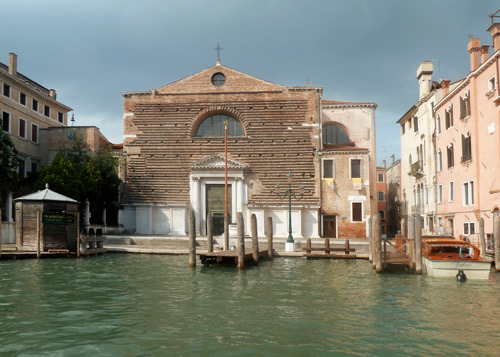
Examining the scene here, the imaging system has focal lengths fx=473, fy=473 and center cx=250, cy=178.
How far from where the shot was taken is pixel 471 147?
71.4 feet

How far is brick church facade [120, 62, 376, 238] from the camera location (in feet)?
94.2

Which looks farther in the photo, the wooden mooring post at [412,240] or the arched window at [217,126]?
the arched window at [217,126]

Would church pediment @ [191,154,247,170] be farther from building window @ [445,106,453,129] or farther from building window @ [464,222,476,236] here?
building window @ [464,222,476,236]

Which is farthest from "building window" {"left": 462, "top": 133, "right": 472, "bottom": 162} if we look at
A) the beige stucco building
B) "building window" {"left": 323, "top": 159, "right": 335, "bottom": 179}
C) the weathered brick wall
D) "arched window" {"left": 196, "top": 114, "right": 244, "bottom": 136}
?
the beige stucco building

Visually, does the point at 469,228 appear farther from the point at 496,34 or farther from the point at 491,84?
the point at 496,34

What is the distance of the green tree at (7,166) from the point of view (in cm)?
2397

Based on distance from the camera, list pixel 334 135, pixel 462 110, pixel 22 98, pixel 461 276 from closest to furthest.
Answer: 1. pixel 461 276
2. pixel 462 110
3. pixel 22 98
4. pixel 334 135

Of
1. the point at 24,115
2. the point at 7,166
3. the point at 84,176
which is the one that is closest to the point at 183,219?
the point at 84,176

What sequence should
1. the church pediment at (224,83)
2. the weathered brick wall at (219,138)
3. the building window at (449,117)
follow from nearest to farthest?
1. the building window at (449,117)
2. the weathered brick wall at (219,138)
3. the church pediment at (224,83)

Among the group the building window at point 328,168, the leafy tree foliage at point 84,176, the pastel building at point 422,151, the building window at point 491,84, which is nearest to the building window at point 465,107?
the building window at point 491,84

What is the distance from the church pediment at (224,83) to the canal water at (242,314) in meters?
16.8

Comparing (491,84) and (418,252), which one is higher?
Answer: (491,84)

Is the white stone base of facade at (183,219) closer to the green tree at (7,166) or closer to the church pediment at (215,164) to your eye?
the church pediment at (215,164)

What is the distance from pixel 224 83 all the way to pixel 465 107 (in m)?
14.4
